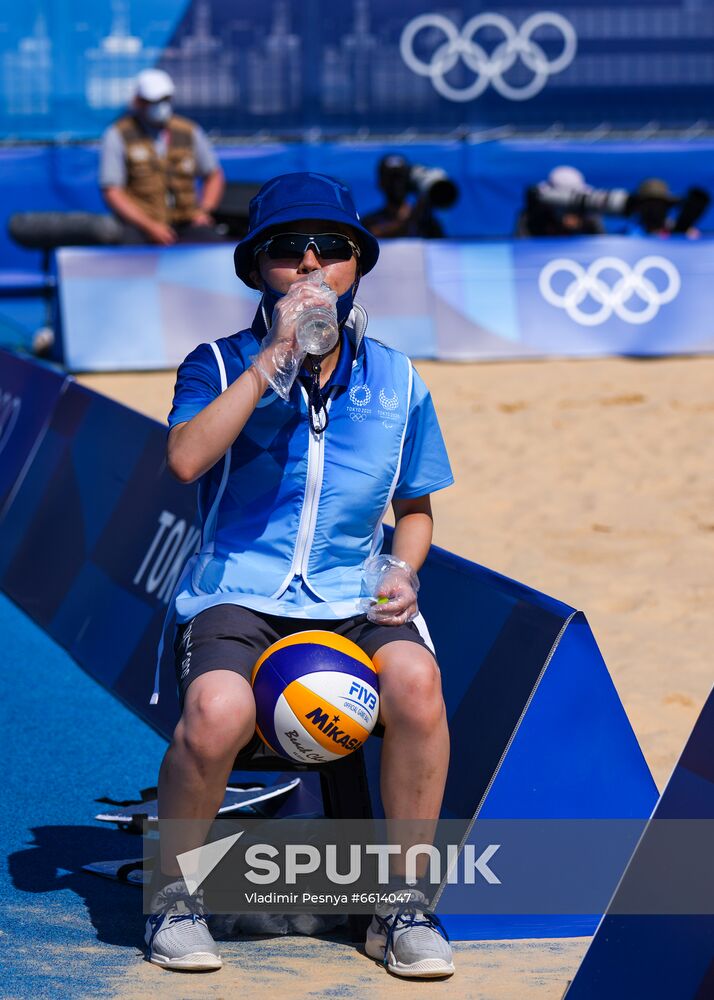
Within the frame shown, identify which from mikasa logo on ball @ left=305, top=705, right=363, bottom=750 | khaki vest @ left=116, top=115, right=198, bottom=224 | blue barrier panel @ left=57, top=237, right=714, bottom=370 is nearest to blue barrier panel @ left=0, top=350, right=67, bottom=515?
blue barrier panel @ left=57, top=237, right=714, bottom=370

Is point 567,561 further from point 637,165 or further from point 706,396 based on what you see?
point 637,165

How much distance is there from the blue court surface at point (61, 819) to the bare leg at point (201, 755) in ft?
1.09

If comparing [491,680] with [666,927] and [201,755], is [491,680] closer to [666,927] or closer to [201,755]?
[201,755]

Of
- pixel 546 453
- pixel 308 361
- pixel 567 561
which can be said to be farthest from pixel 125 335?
pixel 308 361

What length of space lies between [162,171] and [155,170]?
64 millimetres

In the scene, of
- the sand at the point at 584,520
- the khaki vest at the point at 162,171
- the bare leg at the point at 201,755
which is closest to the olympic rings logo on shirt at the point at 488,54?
the khaki vest at the point at 162,171

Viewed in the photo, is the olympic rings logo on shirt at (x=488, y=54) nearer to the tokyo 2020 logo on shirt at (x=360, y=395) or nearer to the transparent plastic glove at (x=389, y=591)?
the tokyo 2020 logo on shirt at (x=360, y=395)

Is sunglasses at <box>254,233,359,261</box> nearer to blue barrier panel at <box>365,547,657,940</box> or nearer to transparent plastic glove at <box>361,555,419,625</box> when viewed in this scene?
transparent plastic glove at <box>361,555,419,625</box>

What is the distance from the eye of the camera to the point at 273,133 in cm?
1656

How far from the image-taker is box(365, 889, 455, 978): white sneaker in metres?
3.33

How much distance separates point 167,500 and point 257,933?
234 centimetres

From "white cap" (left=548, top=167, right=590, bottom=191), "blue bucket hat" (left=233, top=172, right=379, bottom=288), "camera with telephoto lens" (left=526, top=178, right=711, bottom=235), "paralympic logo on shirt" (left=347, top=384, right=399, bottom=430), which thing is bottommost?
"camera with telephoto lens" (left=526, top=178, right=711, bottom=235)

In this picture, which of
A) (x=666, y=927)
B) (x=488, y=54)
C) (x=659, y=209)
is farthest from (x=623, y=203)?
(x=666, y=927)

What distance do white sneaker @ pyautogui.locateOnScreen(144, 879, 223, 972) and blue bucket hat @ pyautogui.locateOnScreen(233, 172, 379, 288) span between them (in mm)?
1473
